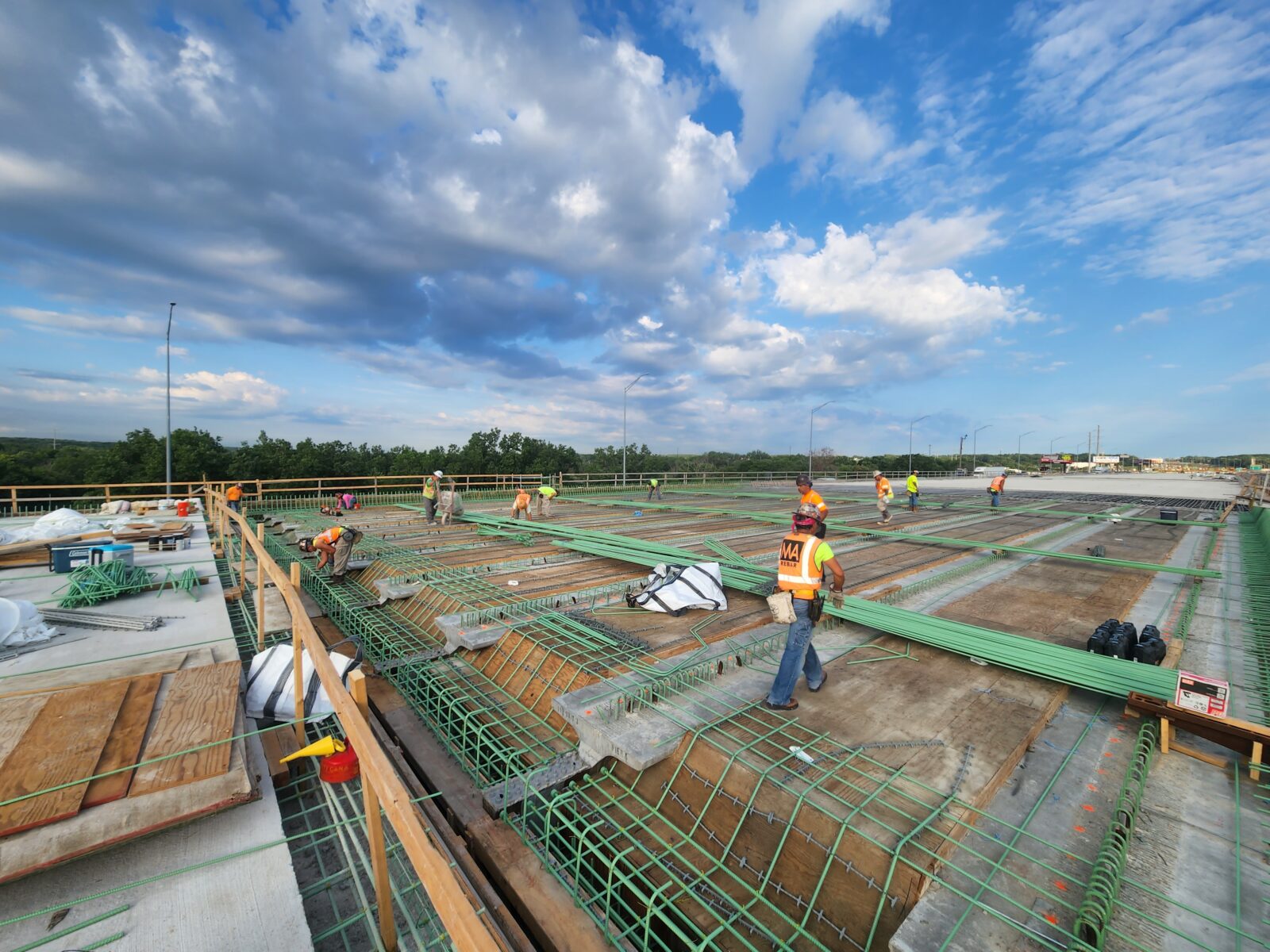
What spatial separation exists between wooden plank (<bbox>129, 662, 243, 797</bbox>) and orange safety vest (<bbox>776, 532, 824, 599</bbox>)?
4.40 metres

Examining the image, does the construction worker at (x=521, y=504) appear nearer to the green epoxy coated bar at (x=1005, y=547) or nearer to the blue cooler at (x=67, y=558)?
the green epoxy coated bar at (x=1005, y=547)

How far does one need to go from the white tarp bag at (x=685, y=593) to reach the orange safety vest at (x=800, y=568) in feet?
9.20

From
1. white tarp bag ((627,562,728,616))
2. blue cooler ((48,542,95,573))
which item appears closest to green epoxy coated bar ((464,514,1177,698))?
white tarp bag ((627,562,728,616))

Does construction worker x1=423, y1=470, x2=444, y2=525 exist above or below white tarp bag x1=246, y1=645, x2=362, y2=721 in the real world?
above

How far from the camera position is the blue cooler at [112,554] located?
788 centimetres

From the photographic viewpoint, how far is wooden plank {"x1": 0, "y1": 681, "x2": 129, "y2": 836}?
8.86 feet

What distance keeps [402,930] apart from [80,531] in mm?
13536

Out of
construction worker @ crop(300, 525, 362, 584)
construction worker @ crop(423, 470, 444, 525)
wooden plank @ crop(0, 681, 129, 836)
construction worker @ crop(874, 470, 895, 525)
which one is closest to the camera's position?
wooden plank @ crop(0, 681, 129, 836)

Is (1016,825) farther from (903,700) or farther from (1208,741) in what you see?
(1208,741)

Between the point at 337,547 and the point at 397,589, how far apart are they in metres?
2.22

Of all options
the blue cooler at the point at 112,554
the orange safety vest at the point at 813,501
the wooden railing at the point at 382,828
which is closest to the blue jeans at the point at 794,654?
the orange safety vest at the point at 813,501

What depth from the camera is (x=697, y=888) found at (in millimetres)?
Answer: 3303

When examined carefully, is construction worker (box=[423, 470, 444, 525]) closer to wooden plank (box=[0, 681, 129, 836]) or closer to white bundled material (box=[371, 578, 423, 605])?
white bundled material (box=[371, 578, 423, 605])

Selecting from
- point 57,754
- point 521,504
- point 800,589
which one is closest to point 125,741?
point 57,754
